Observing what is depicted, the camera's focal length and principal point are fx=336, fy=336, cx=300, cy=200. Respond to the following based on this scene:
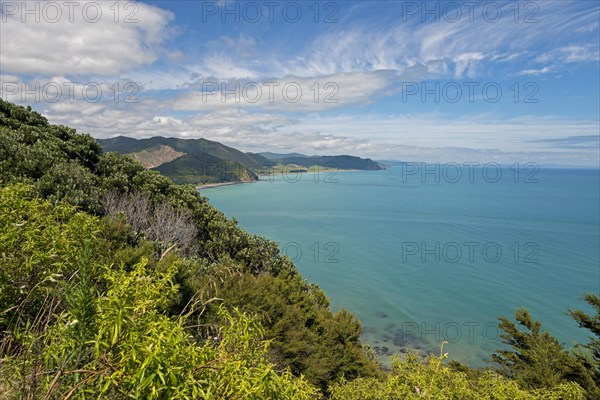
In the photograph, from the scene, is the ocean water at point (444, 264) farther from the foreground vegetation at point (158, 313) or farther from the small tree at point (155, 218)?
the small tree at point (155, 218)

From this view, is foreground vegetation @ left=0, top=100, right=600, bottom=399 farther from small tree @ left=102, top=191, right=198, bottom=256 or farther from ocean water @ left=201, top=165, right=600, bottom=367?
ocean water @ left=201, top=165, right=600, bottom=367

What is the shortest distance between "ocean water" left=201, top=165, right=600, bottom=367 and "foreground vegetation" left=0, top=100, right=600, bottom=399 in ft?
47.6

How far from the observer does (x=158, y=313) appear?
353 centimetres

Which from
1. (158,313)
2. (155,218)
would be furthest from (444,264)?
(158,313)

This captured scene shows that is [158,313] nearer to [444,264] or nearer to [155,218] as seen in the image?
[155,218]

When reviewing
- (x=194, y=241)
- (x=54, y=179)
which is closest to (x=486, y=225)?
(x=194, y=241)

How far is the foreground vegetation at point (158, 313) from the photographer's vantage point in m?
2.61

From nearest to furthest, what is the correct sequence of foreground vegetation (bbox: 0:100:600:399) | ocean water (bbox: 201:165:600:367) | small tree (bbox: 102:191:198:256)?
foreground vegetation (bbox: 0:100:600:399) → small tree (bbox: 102:191:198:256) → ocean water (bbox: 201:165:600:367)

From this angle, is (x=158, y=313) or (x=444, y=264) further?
(x=444, y=264)

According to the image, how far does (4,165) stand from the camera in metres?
13.0

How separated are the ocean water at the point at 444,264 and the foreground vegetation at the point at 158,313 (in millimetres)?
14513

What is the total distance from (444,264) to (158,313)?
5706 cm

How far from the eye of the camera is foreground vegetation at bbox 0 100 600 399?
2.61 m

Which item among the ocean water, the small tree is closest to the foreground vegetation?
the small tree
